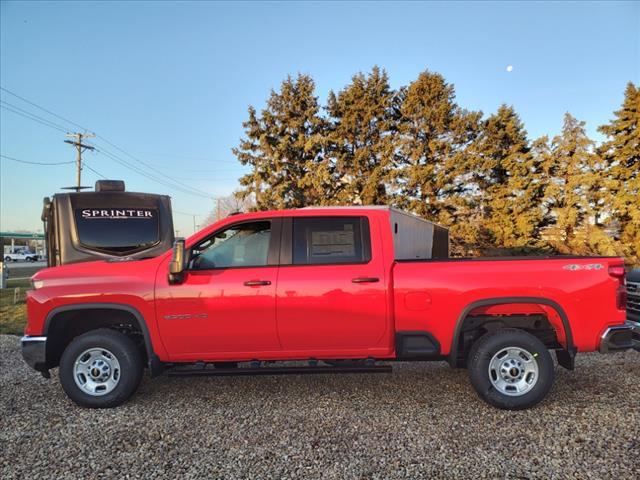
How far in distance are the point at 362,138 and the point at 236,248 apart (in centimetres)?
2263

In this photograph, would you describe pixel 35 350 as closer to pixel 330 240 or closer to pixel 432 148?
pixel 330 240

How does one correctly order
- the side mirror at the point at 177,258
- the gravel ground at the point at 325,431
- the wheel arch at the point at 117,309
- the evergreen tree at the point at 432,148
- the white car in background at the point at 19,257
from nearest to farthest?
the gravel ground at the point at 325,431 → the side mirror at the point at 177,258 → the wheel arch at the point at 117,309 → the evergreen tree at the point at 432,148 → the white car in background at the point at 19,257

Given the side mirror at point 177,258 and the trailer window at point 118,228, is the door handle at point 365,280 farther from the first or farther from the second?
the trailer window at point 118,228

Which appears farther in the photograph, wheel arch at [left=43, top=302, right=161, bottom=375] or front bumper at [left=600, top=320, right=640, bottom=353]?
wheel arch at [left=43, top=302, right=161, bottom=375]

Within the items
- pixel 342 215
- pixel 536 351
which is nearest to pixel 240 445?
pixel 342 215

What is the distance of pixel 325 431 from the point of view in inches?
136

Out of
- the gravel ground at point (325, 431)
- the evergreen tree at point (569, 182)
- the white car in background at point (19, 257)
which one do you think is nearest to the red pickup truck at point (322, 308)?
the gravel ground at point (325, 431)

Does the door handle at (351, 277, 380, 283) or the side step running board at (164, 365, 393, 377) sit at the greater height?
the door handle at (351, 277, 380, 283)

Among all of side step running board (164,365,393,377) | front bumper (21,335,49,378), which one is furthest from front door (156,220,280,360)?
front bumper (21,335,49,378)

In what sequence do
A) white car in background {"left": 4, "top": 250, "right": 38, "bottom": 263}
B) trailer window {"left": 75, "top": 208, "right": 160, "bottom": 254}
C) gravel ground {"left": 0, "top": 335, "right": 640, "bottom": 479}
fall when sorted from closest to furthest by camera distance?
gravel ground {"left": 0, "top": 335, "right": 640, "bottom": 479} → trailer window {"left": 75, "top": 208, "right": 160, "bottom": 254} → white car in background {"left": 4, "top": 250, "right": 38, "bottom": 263}

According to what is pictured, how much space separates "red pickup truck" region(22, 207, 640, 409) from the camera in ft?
12.4

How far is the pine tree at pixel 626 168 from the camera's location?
19.2 m

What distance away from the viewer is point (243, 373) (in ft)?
12.9

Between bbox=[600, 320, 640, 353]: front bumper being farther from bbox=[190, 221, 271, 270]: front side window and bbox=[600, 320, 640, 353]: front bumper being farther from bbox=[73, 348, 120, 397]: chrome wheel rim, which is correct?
bbox=[73, 348, 120, 397]: chrome wheel rim
